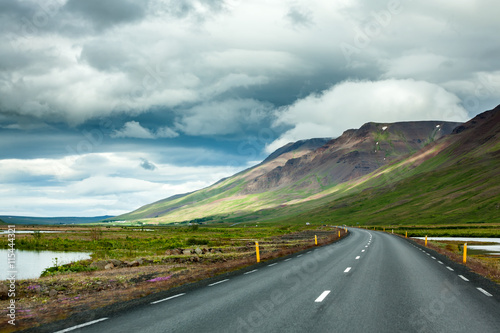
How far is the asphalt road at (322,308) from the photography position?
8812 millimetres

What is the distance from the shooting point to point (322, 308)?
10438 mm

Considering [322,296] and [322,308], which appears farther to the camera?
[322,296]

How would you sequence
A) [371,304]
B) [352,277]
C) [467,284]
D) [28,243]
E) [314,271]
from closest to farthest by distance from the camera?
[371,304]
[467,284]
[352,277]
[314,271]
[28,243]

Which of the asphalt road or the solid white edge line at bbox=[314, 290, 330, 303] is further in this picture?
the solid white edge line at bbox=[314, 290, 330, 303]

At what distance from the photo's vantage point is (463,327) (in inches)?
341

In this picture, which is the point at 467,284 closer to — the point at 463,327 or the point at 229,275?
the point at 463,327

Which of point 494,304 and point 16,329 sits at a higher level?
point 16,329

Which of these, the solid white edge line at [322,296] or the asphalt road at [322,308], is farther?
the solid white edge line at [322,296]

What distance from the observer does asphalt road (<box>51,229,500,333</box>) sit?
28.9ft

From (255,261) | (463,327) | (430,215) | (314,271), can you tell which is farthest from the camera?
(430,215)

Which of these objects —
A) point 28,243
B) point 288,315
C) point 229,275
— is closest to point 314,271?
point 229,275

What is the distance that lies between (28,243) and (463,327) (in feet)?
227

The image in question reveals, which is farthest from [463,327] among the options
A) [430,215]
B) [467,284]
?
[430,215]

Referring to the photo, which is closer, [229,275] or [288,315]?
[288,315]
